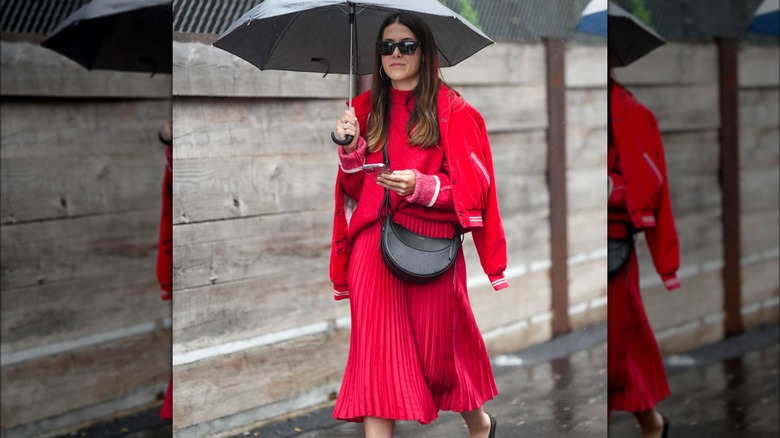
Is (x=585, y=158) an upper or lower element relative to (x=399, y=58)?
lower

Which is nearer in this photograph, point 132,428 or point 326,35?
point 326,35

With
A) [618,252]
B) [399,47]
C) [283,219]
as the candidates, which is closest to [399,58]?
[399,47]

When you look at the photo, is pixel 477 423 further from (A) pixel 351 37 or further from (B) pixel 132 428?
(B) pixel 132 428

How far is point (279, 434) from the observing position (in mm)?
4438

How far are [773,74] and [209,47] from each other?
307cm

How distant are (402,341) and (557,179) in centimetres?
100

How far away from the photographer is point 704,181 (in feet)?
18.9

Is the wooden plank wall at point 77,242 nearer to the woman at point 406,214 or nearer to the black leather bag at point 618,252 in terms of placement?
the woman at point 406,214

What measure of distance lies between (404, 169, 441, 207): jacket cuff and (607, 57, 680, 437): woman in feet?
4.74

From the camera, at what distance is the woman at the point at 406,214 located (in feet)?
13.2

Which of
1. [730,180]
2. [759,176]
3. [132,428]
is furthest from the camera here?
[132,428]

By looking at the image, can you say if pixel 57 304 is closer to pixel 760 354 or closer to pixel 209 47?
pixel 209 47

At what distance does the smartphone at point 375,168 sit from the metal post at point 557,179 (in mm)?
859

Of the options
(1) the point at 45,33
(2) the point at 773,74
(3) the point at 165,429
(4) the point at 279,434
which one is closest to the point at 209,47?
(4) the point at 279,434
